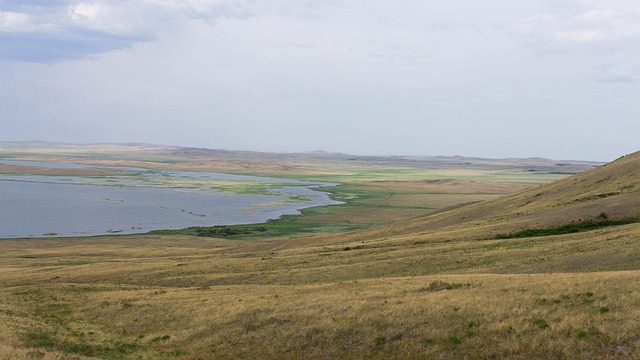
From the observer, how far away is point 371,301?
3069cm

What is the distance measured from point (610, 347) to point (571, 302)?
5.29 m

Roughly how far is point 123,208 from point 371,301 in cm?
12295

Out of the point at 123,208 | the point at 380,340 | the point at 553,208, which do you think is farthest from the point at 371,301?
the point at 123,208

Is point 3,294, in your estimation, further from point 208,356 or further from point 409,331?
point 409,331

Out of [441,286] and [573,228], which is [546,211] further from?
[441,286]

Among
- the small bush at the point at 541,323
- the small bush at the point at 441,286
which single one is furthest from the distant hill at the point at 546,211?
the small bush at the point at 541,323

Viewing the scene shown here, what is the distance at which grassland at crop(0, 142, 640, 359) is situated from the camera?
23656mm

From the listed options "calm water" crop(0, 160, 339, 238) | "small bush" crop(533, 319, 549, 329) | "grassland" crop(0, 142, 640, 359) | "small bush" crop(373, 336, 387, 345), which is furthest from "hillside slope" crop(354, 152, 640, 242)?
"calm water" crop(0, 160, 339, 238)

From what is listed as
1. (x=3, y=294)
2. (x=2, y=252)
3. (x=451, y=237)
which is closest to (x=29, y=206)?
(x=2, y=252)

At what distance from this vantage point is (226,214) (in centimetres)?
13688

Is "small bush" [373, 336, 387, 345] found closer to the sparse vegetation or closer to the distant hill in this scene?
the sparse vegetation

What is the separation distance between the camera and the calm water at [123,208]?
371ft

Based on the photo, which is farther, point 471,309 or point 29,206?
point 29,206

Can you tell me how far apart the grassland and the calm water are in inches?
1968
